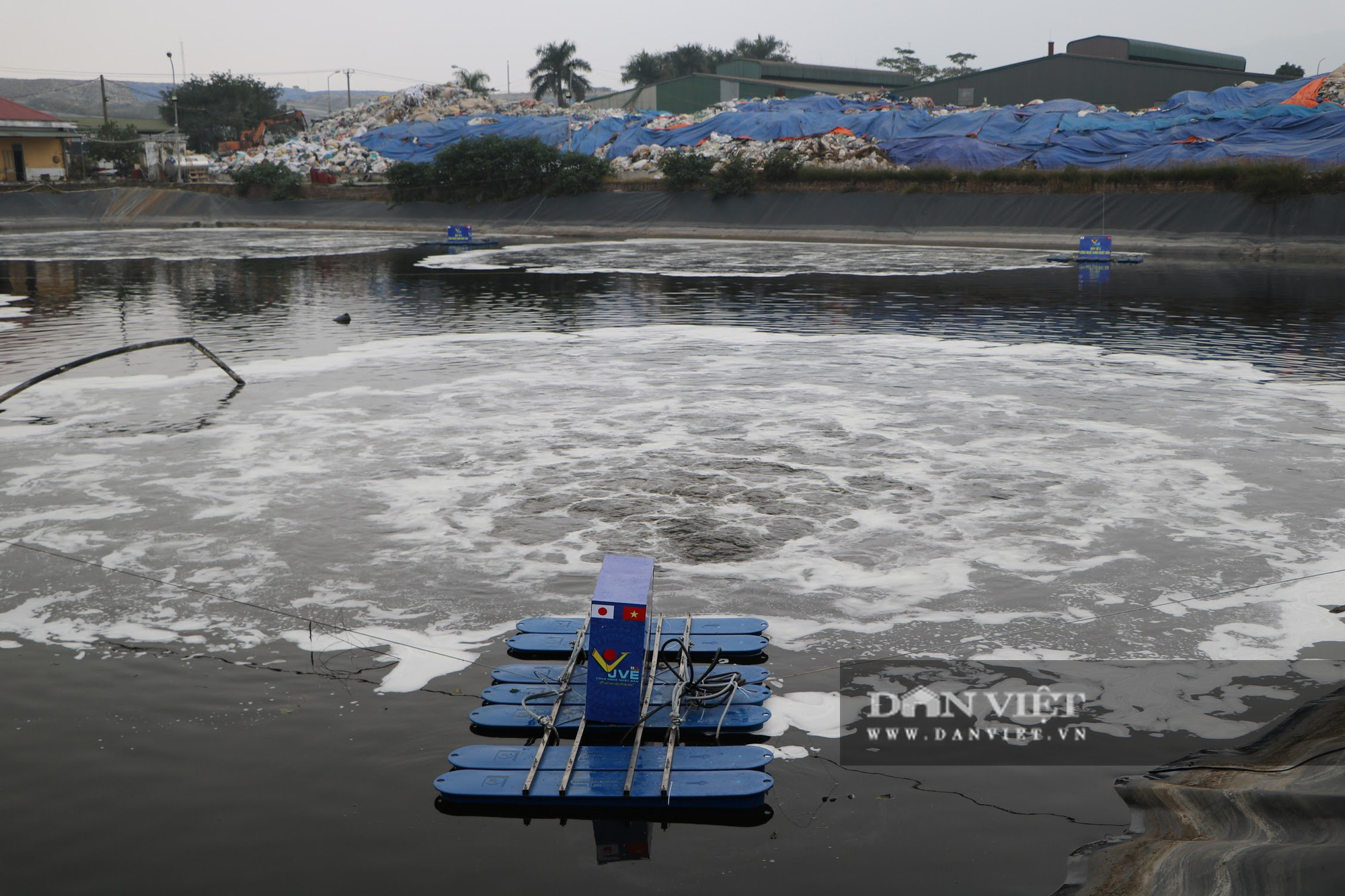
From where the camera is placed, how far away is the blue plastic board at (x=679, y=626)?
871cm

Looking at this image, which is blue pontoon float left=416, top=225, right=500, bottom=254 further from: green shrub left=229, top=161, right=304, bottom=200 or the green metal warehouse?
the green metal warehouse

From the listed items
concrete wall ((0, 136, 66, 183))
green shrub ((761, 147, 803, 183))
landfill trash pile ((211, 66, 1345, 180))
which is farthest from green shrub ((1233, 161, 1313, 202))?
concrete wall ((0, 136, 66, 183))

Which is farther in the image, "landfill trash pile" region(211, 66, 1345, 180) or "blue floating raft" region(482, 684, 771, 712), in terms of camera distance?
"landfill trash pile" region(211, 66, 1345, 180)

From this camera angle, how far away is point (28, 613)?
9.34 meters

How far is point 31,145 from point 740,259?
205 ft

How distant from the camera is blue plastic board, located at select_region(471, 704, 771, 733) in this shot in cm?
736

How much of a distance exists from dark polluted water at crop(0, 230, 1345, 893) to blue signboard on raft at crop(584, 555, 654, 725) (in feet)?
3.13

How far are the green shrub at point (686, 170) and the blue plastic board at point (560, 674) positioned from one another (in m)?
55.3

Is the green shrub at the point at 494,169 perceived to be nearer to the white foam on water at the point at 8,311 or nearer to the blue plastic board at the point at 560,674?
the white foam on water at the point at 8,311

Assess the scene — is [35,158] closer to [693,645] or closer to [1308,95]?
[1308,95]

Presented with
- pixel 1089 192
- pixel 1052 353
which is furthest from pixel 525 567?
pixel 1089 192

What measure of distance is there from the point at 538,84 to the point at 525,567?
101869 millimetres

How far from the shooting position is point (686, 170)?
2394 inches

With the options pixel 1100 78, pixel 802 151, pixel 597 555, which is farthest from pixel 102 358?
pixel 1100 78
